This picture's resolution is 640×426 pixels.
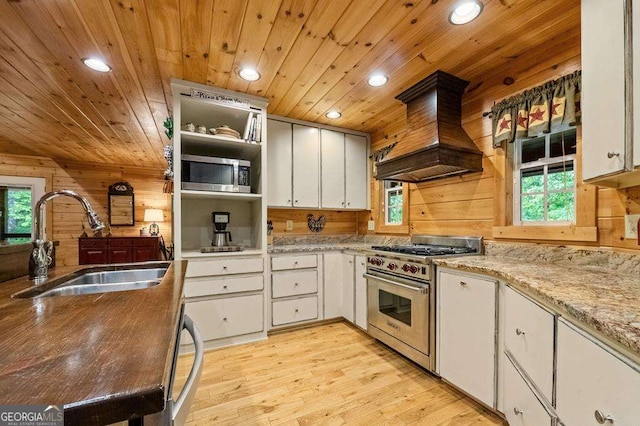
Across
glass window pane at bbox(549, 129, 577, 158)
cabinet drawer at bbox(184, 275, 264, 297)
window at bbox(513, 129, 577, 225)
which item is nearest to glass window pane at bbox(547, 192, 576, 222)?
window at bbox(513, 129, 577, 225)

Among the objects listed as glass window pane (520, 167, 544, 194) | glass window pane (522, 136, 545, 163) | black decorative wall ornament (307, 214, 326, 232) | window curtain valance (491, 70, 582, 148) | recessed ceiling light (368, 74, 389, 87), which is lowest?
black decorative wall ornament (307, 214, 326, 232)

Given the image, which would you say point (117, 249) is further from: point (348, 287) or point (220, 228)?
point (348, 287)

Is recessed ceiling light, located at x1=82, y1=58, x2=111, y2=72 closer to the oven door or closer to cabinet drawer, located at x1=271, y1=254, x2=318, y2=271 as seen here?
cabinet drawer, located at x1=271, y1=254, x2=318, y2=271

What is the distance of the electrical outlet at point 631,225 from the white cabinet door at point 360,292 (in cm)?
174

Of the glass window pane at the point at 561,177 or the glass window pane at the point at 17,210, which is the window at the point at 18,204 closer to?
the glass window pane at the point at 17,210

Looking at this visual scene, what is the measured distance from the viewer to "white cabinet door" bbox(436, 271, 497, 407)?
159cm

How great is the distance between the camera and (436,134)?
2.18 metres

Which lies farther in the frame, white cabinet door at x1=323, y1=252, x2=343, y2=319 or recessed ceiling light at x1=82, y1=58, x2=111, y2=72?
white cabinet door at x1=323, y1=252, x2=343, y2=319

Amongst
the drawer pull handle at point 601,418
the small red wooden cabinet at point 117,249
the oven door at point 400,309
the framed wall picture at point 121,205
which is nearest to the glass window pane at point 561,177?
the oven door at point 400,309

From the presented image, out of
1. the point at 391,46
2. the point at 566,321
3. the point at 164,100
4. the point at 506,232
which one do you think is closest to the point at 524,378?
the point at 566,321

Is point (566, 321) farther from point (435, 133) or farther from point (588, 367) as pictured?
point (435, 133)

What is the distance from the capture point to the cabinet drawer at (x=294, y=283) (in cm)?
279

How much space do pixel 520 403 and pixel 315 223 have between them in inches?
100

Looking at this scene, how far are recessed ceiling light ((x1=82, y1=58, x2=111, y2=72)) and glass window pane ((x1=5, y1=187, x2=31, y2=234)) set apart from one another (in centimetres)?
459
